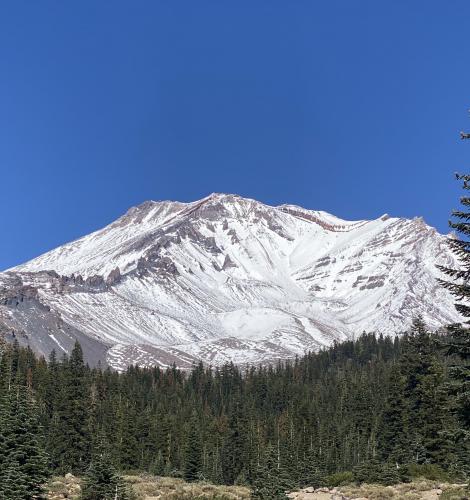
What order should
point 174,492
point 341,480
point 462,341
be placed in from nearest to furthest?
point 462,341 < point 174,492 < point 341,480

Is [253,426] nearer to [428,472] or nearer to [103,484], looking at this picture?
[428,472]

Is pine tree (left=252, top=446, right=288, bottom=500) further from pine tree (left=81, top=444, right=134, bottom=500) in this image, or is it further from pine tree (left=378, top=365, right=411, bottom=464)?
pine tree (left=378, top=365, right=411, bottom=464)

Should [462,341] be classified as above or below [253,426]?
below

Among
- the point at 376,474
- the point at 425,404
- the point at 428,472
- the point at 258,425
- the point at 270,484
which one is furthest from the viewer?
the point at 258,425

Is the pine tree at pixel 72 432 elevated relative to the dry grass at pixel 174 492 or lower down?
elevated

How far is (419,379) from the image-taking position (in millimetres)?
A: 62875

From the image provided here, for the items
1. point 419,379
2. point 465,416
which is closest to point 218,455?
point 419,379

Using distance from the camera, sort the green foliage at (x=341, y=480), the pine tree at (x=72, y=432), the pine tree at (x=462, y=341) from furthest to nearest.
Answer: the pine tree at (x=72, y=432), the green foliage at (x=341, y=480), the pine tree at (x=462, y=341)

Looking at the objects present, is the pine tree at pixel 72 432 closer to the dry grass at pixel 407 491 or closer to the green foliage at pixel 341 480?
the green foliage at pixel 341 480

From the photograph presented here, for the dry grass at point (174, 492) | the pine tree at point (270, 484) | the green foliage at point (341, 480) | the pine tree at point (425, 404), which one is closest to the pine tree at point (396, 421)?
the pine tree at point (425, 404)

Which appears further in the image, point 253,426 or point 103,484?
point 253,426

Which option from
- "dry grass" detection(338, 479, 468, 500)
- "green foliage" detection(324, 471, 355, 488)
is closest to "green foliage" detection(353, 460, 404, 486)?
"green foliage" detection(324, 471, 355, 488)

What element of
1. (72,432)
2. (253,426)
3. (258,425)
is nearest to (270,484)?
(72,432)

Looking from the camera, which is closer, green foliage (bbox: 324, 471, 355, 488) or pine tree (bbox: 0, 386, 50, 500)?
pine tree (bbox: 0, 386, 50, 500)
